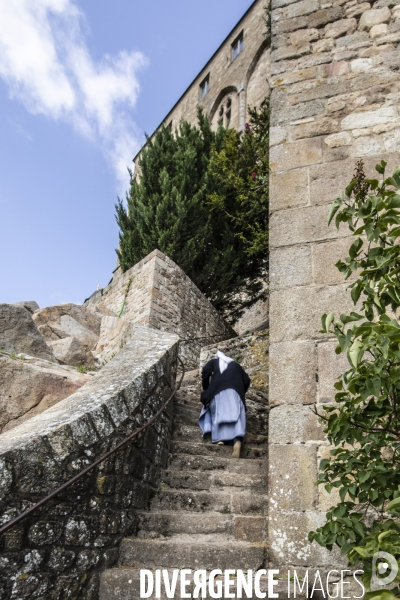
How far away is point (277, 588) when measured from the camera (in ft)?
7.80

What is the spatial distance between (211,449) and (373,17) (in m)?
3.63

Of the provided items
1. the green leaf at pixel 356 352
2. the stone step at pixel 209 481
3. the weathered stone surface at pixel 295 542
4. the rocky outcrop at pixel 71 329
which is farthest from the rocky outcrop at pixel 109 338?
the green leaf at pixel 356 352

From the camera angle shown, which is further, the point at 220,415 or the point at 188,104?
the point at 188,104

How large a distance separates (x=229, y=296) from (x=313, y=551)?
8.80m

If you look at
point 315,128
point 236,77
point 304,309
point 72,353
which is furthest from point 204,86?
point 304,309

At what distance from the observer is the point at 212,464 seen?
379 cm

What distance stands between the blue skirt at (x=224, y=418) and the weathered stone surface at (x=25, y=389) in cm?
124

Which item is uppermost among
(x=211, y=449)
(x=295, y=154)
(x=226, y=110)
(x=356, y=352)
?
(x=226, y=110)

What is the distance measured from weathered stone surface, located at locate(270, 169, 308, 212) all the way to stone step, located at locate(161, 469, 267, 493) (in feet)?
6.42

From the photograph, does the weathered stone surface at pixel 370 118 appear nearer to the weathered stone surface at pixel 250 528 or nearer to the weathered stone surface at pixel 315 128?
the weathered stone surface at pixel 315 128

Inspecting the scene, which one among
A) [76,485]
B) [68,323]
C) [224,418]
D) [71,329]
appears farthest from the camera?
[68,323]

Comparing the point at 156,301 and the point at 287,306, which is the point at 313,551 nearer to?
the point at 287,306

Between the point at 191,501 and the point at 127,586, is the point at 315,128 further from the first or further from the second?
the point at 127,586

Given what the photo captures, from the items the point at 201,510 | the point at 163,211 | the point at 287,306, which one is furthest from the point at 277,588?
the point at 163,211
